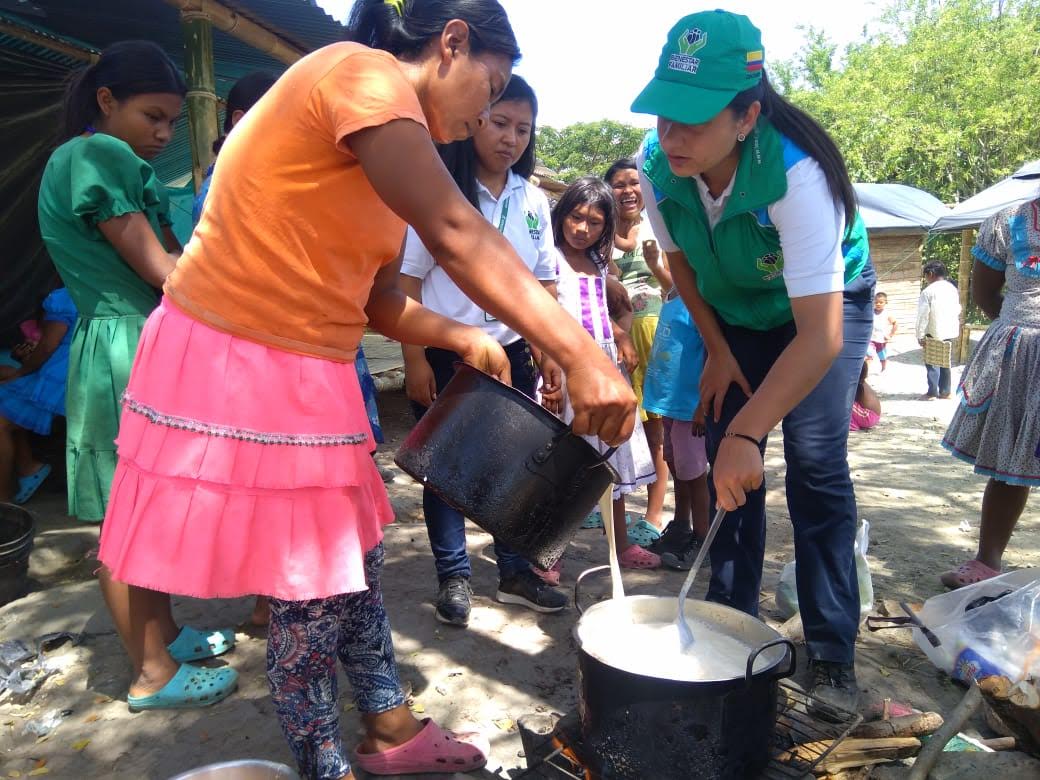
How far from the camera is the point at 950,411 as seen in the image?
932 centimetres

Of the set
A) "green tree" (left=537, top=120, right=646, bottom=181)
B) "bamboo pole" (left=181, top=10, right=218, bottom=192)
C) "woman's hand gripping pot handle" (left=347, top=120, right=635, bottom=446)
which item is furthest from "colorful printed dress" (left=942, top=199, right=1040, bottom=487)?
"green tree" (left=537, top=120, right=646, bottom=181)

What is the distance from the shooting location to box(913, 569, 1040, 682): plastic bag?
247cm

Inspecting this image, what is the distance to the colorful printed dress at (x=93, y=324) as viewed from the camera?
2385mm

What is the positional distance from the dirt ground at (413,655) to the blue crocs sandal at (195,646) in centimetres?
6

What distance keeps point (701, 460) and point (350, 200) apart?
2.70m

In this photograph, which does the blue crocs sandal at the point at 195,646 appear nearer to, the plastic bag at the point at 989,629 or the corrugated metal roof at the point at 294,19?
the plastic bag at the point at 989,629

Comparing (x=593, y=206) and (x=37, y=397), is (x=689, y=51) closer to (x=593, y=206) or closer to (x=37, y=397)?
(x=593, y=206)

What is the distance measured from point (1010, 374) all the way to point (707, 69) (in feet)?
7.55

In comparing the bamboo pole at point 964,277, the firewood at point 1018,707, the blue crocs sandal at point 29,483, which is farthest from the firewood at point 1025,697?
the bamboo pole at point 964,277

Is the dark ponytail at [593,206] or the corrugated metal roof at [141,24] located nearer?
the dark ponytail at [593,206]

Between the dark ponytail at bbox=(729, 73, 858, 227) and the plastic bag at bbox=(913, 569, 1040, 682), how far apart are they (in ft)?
4.90

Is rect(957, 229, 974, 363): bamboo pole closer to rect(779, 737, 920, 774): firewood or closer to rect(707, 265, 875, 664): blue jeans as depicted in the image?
rect(707, 265, 875, 664): blue jeans

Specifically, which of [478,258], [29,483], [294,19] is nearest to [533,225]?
[478,258]

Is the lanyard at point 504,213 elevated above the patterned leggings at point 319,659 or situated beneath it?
elevated above
